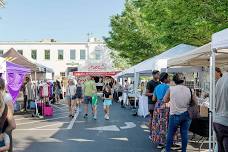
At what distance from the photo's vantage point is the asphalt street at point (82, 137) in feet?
32.6

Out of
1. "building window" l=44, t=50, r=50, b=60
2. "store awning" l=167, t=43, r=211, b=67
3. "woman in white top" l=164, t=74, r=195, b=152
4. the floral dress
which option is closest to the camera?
"store awning" l=167, t=43, r=211, b=67

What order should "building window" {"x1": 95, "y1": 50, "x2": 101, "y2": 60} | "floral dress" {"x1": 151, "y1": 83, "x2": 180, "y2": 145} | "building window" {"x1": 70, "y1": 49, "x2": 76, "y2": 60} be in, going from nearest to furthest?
"floral dress" {"x1": 151, "y1": 83, "x2": 180, "y2": 145}, "building window" {"x1": 95, "y1": 50, "x2": 101, "y2": 60}, "building window" {"x1": 70, "y1": 49, "x2": 76, "y2": 60}

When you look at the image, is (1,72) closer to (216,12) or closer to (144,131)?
(144,131)

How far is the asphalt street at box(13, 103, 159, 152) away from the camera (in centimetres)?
994

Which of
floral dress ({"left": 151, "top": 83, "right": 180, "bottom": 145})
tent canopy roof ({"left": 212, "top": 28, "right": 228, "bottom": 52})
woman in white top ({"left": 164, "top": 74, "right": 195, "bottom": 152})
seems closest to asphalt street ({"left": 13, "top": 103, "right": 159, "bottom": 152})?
floral dress ({"left": 151, "top": 83, "right": 180, "bottom": 145})

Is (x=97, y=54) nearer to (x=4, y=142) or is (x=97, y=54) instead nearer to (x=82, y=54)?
(x=82, y=54)

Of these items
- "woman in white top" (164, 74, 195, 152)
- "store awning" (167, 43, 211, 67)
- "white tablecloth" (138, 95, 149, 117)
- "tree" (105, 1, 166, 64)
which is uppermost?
"tree" (105, 1, 166, 64)

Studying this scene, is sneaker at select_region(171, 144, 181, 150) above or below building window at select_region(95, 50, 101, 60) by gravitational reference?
below

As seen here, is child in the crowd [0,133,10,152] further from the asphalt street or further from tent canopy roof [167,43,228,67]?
tent canopy roof [167,43,228,67]

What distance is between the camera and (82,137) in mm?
11797

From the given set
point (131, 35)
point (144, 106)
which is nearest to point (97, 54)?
point (131, 35)

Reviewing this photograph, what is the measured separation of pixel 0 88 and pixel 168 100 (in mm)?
3821

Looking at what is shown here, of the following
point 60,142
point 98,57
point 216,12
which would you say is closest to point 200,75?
point 216,12

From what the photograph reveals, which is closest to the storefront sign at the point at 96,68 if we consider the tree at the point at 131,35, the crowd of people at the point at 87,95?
the tree at the point at 131,35
